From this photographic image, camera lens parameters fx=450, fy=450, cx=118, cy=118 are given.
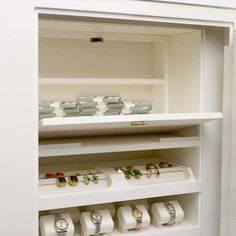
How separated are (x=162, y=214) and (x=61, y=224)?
401mm

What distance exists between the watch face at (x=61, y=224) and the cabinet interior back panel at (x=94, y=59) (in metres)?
0.61

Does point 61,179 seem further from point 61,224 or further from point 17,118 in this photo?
point 17,118

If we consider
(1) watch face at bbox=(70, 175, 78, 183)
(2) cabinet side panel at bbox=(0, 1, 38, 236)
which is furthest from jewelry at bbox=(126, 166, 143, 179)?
(2) cabinet side panel at bbox=(0, 1, 38, 236)

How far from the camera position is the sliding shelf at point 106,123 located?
4.28 feet

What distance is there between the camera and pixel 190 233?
168 cm

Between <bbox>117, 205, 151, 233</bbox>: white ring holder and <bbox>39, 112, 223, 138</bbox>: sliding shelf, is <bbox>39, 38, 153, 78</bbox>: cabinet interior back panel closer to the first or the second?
<bbox>39, 112, 223, 138</bbox>: sliding shelf

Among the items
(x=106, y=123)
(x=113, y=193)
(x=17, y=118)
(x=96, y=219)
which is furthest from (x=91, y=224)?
(x=17, y=118)

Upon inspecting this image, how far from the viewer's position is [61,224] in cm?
149

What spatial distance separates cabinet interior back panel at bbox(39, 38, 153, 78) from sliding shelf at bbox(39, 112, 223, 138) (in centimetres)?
37

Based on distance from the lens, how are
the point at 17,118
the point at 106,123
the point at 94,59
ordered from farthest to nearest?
the point at 94,59
the point at 106,123
the point at 17,118

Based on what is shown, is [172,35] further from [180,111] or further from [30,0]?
[30,0]

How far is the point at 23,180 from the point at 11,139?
0.40ft

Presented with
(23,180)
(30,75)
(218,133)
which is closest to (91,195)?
(23,180)

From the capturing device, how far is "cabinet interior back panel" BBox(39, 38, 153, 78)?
5.98 ft
